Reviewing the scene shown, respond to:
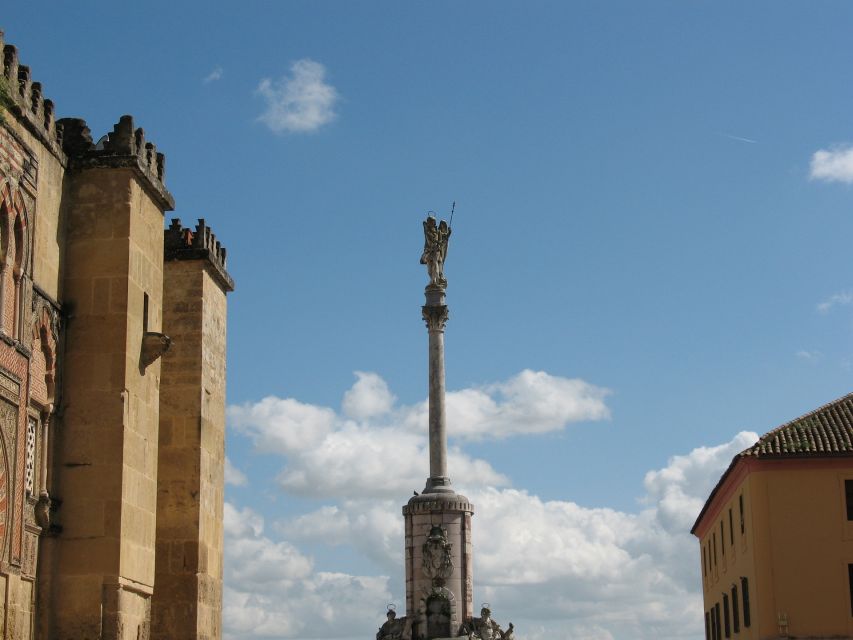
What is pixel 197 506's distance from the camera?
22.2 meters

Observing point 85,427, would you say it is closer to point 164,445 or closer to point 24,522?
point 24,522

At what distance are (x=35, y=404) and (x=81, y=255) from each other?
230cm

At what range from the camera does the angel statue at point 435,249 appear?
45375 mm

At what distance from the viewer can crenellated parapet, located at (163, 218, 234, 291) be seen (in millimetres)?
23484

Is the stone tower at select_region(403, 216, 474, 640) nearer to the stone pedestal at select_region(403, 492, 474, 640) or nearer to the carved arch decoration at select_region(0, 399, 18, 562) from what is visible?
the stone pedestal at select_region(403, 492, 474, 640)

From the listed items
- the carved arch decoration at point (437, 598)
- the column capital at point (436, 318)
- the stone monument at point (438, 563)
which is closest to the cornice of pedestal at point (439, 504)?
the stone monument at point (438, 563)

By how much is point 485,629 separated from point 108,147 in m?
24.9

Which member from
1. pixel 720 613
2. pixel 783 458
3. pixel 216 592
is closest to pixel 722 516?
pixel 720 613

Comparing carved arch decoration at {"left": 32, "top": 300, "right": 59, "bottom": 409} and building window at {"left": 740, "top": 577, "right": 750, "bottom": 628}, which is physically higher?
carved arch decoration at {"left": 32, "top": 300, "right": 59, "bottom": 409}

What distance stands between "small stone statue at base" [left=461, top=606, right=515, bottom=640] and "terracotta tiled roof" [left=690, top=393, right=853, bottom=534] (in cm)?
804

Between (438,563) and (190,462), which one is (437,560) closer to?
(438,563)

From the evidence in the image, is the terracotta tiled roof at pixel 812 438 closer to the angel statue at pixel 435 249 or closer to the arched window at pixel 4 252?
the angel statue at pixel 435 249

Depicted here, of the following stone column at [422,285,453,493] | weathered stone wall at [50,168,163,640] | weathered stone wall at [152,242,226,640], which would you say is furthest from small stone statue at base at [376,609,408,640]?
weathered stone wall at [50,168,163,640]

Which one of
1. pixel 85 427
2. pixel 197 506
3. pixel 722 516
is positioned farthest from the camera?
pixel 722 516
